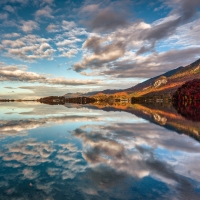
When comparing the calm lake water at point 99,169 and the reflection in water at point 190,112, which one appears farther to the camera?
the reflection in water at point 190,112

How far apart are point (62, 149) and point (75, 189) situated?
7336 millimetres

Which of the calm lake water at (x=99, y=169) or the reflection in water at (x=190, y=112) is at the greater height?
the calm lake water at (x=99, y=169)

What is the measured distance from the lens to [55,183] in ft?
32.0

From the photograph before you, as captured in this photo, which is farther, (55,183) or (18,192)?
(55,183)

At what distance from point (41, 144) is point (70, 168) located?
694cm

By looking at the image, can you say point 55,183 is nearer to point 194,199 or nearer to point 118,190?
point 118,190

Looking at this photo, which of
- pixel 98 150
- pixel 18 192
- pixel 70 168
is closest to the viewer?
pixel 18 192

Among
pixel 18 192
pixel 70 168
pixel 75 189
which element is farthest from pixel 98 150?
pixel 18 192

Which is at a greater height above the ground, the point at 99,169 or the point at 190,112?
the point at 99,169

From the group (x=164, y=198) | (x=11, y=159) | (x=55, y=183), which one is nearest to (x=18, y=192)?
(x=55, y=183)

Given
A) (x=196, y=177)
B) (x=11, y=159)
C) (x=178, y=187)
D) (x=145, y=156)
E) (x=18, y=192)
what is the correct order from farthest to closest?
1. (x=145, y=156)
2. (x=11, y=159)
3. (x=196, y=177)
4. (x=178, y=187)
5. (x=18, y=192)

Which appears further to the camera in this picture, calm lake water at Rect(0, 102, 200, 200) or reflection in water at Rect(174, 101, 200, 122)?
reflection in water at Rect(174, 101, 200, 122)

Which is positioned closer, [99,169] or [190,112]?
[99,169]

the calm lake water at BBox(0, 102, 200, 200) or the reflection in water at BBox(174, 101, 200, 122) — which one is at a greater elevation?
the calm lake water at BBox(0, 102, 200, 200)
